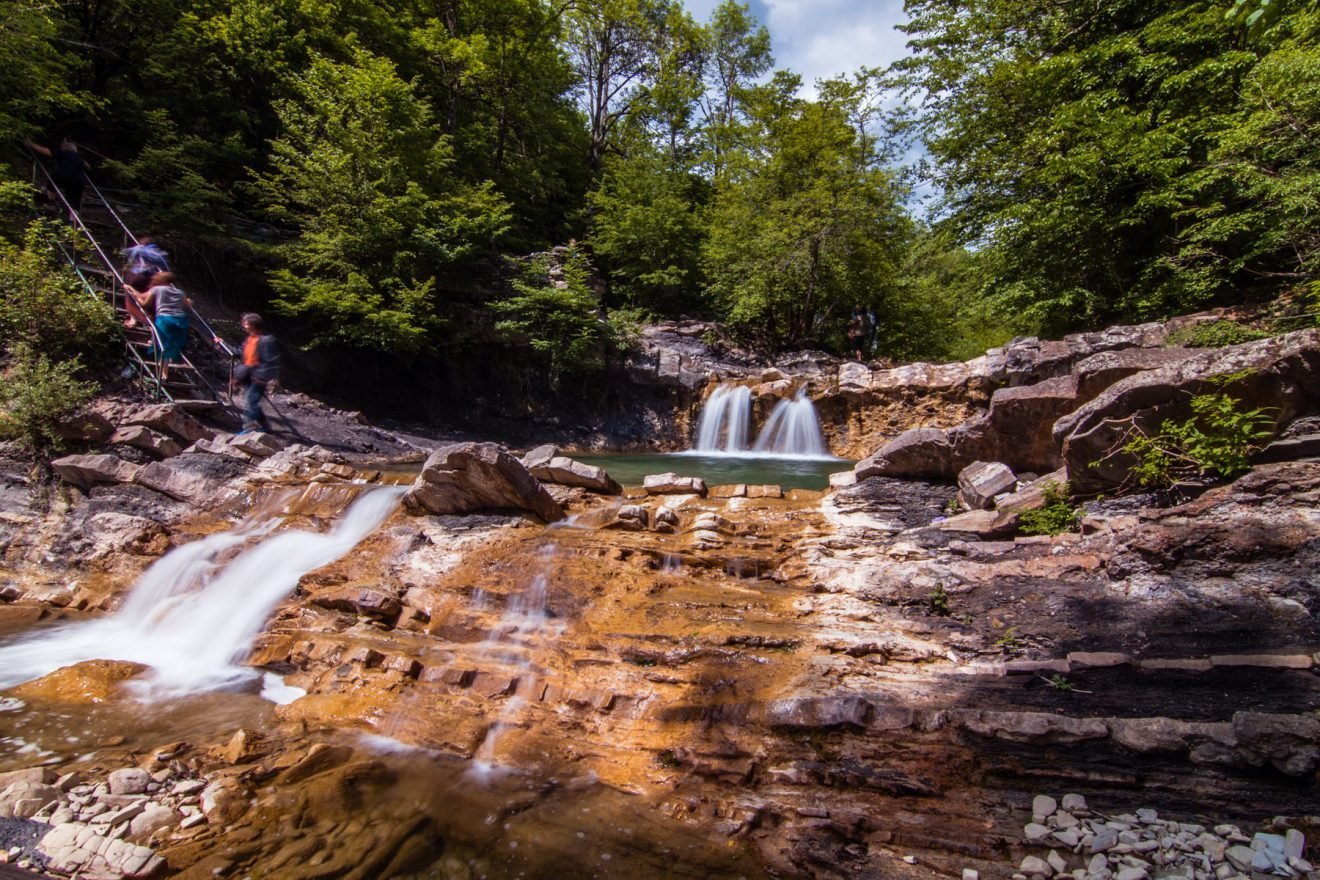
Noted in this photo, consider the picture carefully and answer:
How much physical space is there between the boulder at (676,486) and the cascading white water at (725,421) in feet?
25.2

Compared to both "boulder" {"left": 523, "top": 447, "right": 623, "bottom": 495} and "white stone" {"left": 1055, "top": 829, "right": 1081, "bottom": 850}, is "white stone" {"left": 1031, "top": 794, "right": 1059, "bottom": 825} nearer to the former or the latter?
"white stone" {"left": 1055, "top": 829, "right": 1081, "bottom": 850}

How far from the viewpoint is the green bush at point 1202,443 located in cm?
473

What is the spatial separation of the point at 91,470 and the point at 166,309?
3.51m

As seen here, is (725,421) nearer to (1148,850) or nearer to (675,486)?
(675,486)

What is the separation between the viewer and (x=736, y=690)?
12.7 ft

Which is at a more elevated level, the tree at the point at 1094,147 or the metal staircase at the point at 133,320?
the tree at the point at 1094,147

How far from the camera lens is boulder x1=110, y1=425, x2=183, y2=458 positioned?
27.3ft

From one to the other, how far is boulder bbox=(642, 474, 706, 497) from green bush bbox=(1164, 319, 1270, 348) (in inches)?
269

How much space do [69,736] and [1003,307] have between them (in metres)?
16.5

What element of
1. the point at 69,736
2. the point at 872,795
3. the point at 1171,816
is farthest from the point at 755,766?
the point at 69,736

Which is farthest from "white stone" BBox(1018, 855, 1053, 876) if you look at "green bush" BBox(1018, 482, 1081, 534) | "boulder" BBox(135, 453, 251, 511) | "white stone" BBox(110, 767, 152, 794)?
"boulder" BBox(135, 453, 251, 511)

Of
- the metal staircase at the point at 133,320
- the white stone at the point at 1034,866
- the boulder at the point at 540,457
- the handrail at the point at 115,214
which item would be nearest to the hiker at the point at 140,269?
the metal staircase at the point at 133,320

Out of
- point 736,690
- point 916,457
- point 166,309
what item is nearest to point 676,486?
point 916,457

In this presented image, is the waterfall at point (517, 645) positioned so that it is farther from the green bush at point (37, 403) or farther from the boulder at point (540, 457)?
the green bush at point (37, 403)
